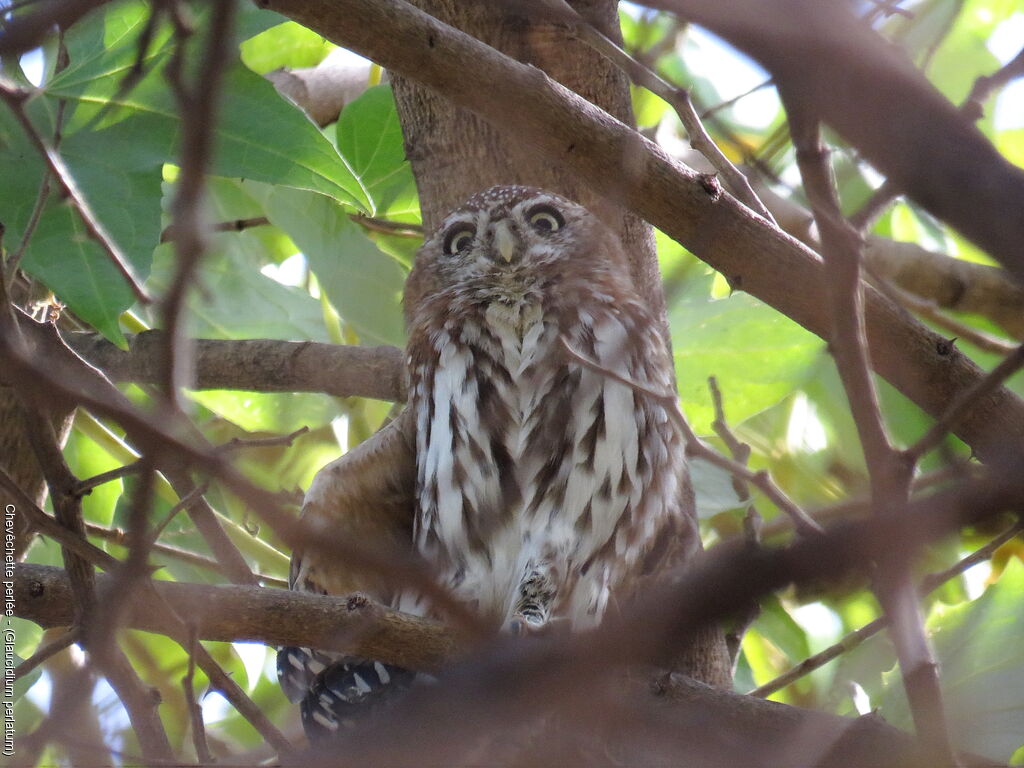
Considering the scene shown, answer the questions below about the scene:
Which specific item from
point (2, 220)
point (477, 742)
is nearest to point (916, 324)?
point (477, 742)

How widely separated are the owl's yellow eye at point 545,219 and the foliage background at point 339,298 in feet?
1.15

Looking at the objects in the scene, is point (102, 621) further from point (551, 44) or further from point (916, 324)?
point (551, 44)

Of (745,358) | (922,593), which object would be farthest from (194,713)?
(745,358)

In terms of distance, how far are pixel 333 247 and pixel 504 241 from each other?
0.54 meters

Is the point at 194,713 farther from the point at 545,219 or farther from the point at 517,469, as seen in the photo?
the point at 545,219

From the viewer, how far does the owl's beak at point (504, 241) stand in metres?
3.14

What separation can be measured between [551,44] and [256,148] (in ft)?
2.81

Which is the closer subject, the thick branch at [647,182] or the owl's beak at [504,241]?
the thick branch at [647,182]

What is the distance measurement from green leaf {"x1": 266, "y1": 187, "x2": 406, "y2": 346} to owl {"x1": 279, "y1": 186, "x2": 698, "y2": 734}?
14.5 inches

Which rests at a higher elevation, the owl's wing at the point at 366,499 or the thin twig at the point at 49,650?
the owl's wing at the point at 366,499

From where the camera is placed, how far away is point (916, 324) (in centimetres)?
227

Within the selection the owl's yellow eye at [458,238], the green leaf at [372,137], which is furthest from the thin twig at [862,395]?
the green leaf at [372,137]

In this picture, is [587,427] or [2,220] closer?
[2,220]

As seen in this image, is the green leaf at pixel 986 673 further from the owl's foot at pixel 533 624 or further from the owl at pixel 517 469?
the owl's foot at pixel 533 624
